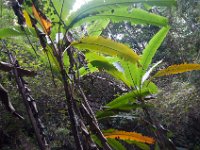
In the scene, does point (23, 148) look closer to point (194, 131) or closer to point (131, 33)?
point (194, 131)

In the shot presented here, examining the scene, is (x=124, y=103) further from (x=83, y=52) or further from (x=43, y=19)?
(x=43, y=19)

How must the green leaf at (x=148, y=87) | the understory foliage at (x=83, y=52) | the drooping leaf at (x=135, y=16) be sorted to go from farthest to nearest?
the green leaf at (x=148, y=87), the drooping leaf at (x=135, y=16), the understory foliage at (x=83, y=52)

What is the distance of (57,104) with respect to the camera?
6.48 m

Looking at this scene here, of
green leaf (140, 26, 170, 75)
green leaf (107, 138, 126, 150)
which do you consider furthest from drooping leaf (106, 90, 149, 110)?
green leaf (107, 138, 126, 150)

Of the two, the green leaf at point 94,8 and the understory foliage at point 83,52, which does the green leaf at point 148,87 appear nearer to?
the understory foliage at point 83,52

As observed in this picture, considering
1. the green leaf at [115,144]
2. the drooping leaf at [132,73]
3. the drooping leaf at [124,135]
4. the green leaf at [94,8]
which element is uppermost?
the green leaf at [94,8]

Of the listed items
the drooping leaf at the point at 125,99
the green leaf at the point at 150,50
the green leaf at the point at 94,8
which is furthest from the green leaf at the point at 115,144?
the green leaf at the point at 94,8

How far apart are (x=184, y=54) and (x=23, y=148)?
5897 millimetres

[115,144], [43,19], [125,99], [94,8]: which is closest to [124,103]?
[125,99]

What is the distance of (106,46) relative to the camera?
111 inches

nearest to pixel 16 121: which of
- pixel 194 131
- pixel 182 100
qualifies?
pixel 182 100

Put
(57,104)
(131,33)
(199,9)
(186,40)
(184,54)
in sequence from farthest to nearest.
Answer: (131,33) → (184,54) → (186,40) → (57,104) → (199,9)

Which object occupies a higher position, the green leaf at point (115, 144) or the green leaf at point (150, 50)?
the green leaf at point (150, 50)

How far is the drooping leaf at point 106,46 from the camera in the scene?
272 cm
